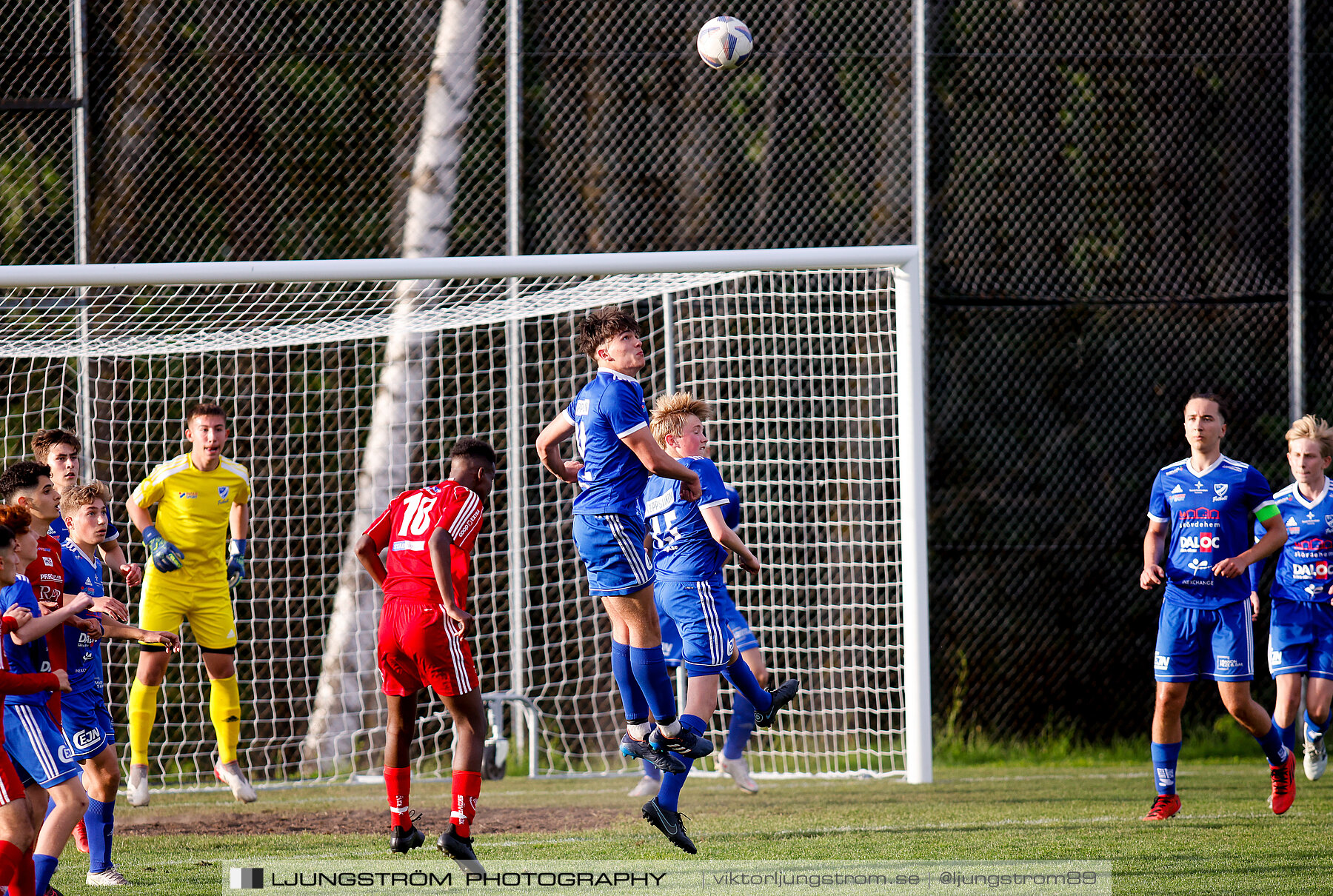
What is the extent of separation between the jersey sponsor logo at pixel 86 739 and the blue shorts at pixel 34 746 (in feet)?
1.89

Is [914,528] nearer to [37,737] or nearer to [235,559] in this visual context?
[235,559]

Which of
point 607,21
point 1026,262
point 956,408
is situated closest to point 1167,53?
point 1026,262

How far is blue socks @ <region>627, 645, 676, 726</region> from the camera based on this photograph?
16.9ft

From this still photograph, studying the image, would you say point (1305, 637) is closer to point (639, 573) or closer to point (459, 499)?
point (639, 573)

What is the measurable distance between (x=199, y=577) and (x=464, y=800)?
307 cm

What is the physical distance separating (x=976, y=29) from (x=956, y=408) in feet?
9.92

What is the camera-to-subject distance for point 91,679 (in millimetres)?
4988

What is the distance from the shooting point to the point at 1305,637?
22.6 feet

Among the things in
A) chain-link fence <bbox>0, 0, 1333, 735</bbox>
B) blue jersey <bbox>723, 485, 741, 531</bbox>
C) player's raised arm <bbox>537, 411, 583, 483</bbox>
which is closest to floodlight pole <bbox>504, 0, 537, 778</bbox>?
chain-link fence <bbox>0, 0, 1333, 735</bbox>

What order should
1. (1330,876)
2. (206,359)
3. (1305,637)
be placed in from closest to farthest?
(1330,876)
(1305,637)
(206,359)

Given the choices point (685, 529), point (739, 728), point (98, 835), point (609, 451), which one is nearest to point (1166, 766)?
point (739, 728)

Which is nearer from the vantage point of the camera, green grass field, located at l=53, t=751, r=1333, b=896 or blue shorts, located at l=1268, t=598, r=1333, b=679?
green grass field, located at l=53, t=751, r=1333, b=896

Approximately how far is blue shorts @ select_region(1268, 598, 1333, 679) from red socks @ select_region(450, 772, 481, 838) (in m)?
4.36

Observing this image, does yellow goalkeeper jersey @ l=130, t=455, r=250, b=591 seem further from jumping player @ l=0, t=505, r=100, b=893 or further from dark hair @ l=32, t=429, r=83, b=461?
jumping player @ l=0, t=505, r=100, b=893
